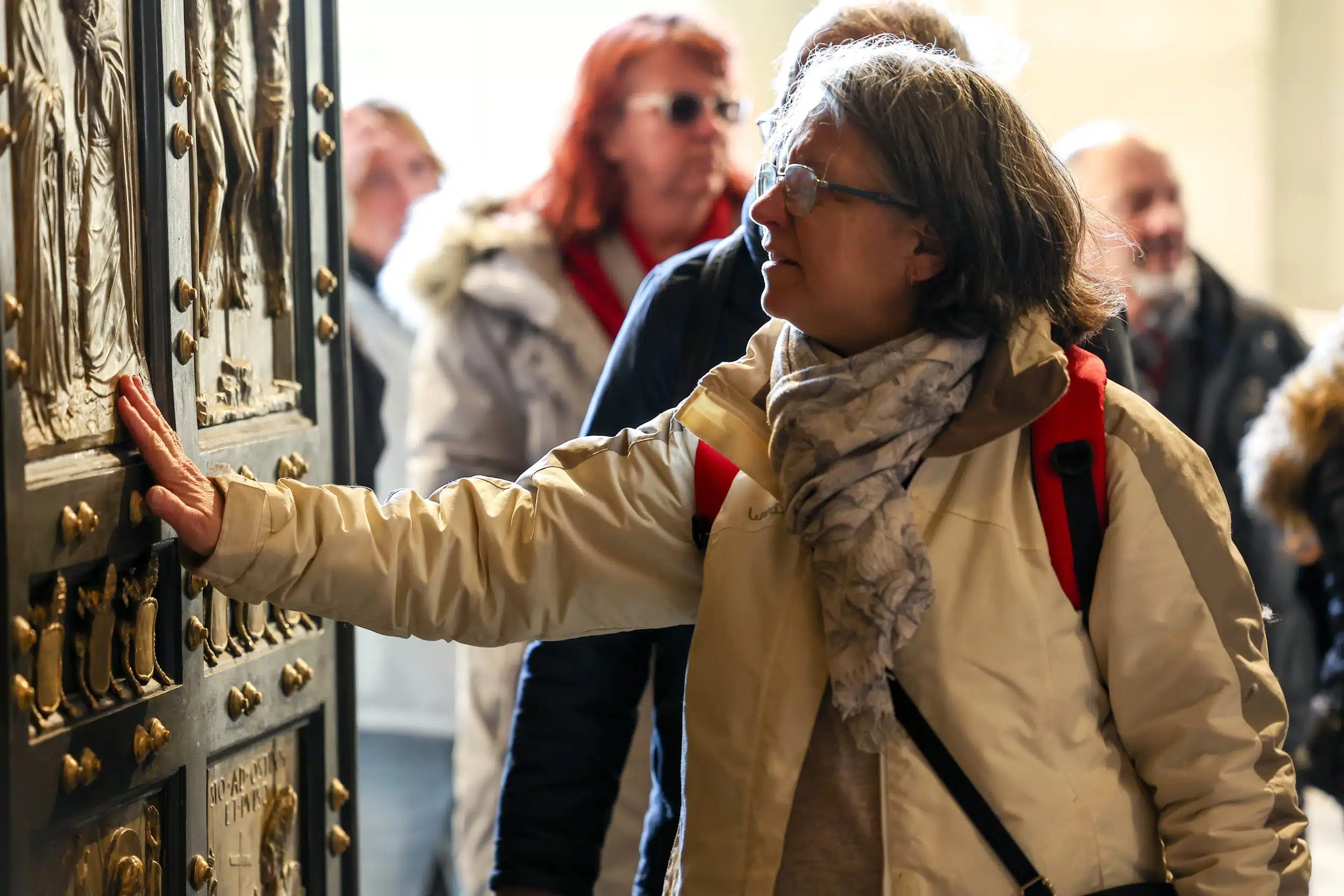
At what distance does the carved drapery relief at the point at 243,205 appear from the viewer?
6.00 ft

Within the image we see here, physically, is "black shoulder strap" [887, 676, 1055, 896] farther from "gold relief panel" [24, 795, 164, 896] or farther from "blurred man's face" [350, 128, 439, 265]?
"blurred man's face" [350, 128, 439, 265]

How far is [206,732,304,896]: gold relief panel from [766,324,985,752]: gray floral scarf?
80cm

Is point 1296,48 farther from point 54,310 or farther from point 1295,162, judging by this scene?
point 54,310

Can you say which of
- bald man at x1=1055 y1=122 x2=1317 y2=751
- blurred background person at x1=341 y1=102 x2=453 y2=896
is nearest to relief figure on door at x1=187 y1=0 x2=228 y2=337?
blurred background person at x1=341 y1=102 x2=453 y2=896

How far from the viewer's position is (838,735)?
1587 mm

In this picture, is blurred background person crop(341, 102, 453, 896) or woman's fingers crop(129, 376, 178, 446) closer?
woman's fingers crop(129, 376, 178, 446)

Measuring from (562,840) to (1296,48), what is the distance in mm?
5648

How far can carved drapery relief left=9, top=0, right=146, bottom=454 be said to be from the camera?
1475 mm

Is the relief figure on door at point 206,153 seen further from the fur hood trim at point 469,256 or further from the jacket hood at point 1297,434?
the jacket hood at point 1297,434

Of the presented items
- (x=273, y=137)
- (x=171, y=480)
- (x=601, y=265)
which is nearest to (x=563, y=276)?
(x=601, y=265)

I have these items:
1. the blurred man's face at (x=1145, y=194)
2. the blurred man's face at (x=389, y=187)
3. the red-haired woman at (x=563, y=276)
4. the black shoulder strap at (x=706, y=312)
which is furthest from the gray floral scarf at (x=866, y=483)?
the blurred man's face at (x=389, y=187)

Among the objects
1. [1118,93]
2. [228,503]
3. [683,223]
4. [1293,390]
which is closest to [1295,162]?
[1118,93]

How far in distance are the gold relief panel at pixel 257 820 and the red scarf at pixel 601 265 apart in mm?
1194

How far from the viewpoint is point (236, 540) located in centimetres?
153
